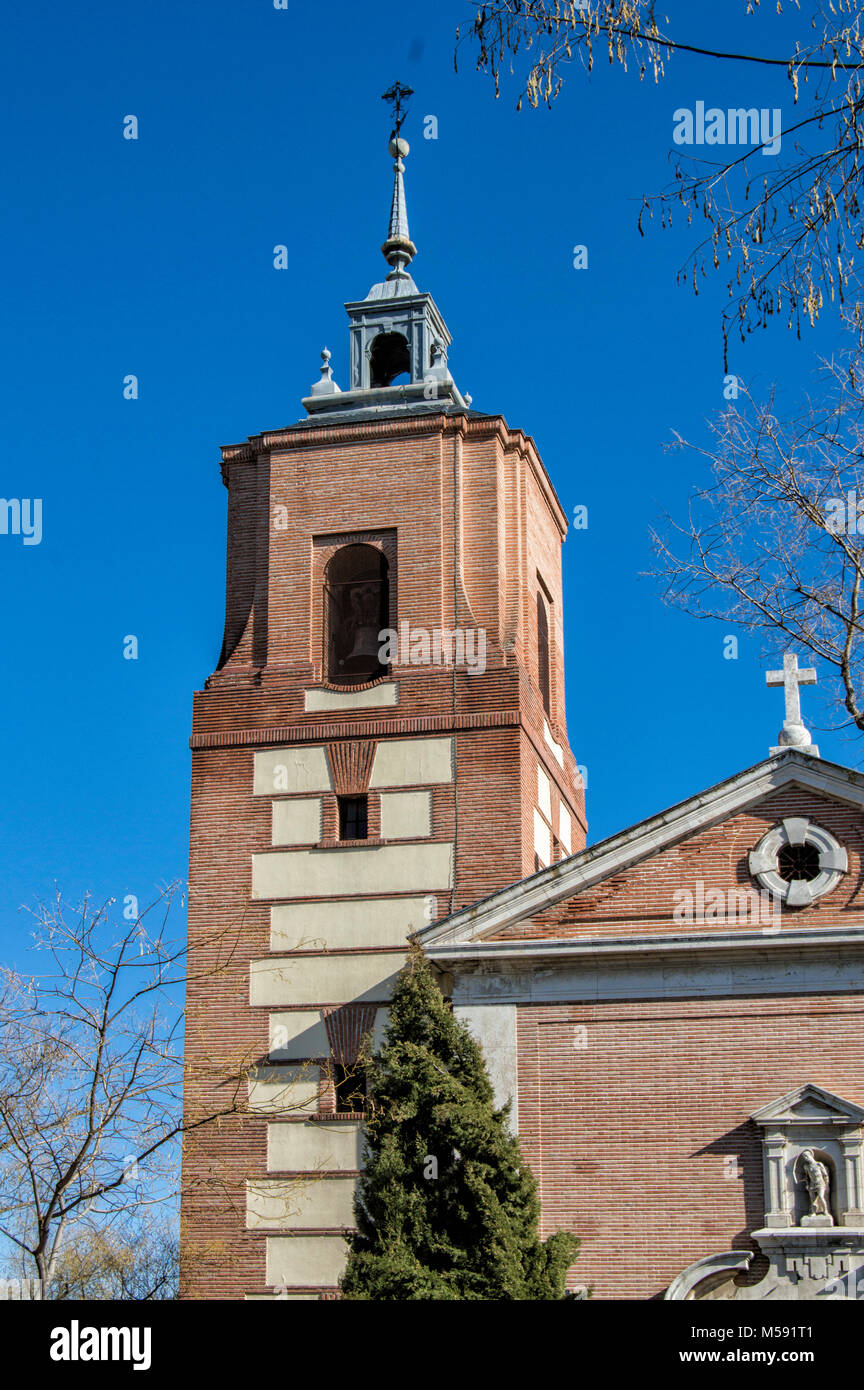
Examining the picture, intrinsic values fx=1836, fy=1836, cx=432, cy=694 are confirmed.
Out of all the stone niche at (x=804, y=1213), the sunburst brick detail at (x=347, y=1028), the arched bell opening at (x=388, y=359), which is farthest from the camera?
the arched bell opening at (x=388, y=359)

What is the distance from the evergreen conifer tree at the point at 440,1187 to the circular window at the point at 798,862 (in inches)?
179

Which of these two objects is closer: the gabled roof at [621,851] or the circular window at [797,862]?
the circular window at [797,862]

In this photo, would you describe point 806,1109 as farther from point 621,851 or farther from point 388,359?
point 388,359

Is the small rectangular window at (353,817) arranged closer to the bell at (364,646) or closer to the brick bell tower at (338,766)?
the brick bell tower at (338,766)

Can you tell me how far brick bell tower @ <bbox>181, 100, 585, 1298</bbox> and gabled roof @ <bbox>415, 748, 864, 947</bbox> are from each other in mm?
2392

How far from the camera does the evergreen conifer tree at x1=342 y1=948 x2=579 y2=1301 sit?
2108 centimetres

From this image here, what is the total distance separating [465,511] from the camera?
97.9 feet

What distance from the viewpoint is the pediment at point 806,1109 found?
23.0 metres

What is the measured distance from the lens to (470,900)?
2712cm

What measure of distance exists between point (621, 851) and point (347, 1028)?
5.17 meters

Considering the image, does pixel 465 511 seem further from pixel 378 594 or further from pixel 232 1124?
pixel 232 1124

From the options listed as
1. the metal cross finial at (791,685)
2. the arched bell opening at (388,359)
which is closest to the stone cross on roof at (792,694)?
the metal cross finial at (791,685)
